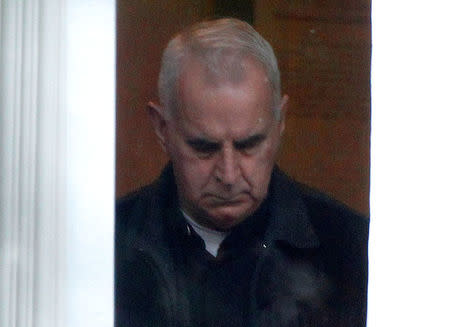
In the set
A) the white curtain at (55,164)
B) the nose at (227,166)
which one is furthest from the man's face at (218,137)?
the white curtain at (55,164)

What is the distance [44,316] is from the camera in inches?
95.3

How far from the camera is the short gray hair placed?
8.32 feet

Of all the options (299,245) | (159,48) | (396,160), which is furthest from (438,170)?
(159,48)

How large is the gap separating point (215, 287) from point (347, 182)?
17.7 inches

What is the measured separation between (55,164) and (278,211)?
593 millimetres

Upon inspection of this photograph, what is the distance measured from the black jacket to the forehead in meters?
0.16

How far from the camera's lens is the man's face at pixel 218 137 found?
8.32 feet

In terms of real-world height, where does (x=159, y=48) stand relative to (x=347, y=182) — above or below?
above

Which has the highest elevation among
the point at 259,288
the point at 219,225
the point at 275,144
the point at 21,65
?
the point at 21,65

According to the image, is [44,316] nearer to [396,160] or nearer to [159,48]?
[159,48]

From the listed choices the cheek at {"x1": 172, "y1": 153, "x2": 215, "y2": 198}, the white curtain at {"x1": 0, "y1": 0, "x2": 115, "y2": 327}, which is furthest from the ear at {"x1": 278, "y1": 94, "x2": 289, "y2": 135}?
the white curtain at {"x1": 0, "y1": 0, "x2": 115, "y2": 327}

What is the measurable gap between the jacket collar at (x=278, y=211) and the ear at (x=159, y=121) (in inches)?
Result: 3.0

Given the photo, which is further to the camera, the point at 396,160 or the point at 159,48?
the point at 396,160

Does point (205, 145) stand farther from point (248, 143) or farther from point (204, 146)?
point (248, 143)
